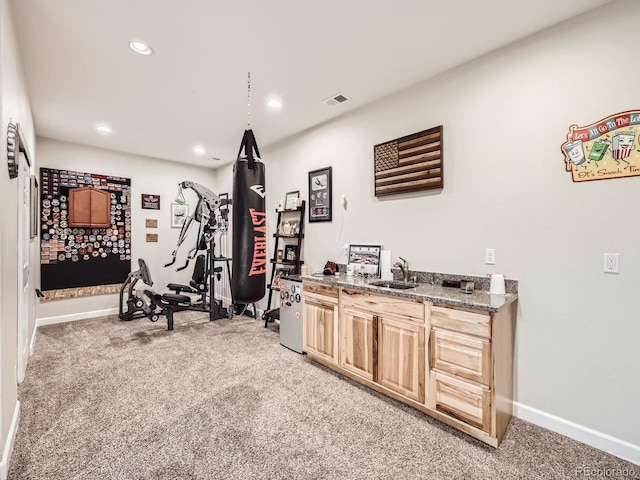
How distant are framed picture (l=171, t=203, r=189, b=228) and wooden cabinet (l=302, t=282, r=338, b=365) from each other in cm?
368

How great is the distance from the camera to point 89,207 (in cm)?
477

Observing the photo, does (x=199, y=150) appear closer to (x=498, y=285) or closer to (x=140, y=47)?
(x=140, y=47)

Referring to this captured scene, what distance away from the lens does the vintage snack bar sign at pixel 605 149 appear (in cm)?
185

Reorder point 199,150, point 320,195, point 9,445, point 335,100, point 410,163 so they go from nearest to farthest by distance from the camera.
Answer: point 9,445 → point 410,163 → point 335,100 → point 320,195 → point 199,150

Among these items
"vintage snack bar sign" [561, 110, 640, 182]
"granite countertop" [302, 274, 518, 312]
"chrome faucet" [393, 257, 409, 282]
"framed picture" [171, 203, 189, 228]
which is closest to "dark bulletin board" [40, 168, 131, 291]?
"framed picture" [171, 203, 189, 228]

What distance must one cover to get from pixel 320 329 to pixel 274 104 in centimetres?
250

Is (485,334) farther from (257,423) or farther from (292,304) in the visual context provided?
(292,304)

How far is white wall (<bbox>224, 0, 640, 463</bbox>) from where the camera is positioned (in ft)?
6.19

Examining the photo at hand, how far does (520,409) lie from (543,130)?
6.86ft

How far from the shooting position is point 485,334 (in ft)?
6.36

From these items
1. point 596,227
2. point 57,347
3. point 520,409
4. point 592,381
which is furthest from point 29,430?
point 596,227

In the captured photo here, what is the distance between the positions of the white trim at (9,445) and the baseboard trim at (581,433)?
10.7 ft

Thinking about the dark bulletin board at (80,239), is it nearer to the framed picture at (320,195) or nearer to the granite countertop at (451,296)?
the framed picture at (320,195)

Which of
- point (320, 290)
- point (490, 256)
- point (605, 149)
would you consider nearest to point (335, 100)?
point (320, 290)
